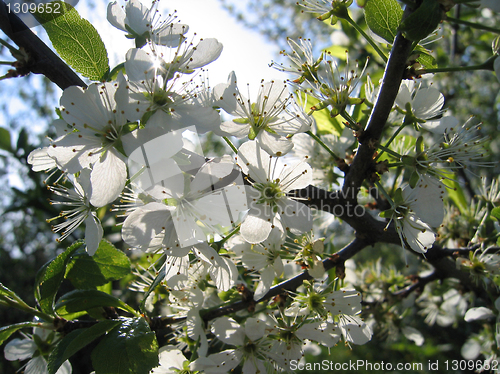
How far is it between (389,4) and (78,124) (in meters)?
1.09

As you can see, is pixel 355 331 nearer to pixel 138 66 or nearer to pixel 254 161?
pixel 254 161

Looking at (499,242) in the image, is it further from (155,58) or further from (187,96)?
(155,58)

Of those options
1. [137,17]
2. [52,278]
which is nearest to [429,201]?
[137,17]

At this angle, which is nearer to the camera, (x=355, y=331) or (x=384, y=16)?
(x=384, y=16)

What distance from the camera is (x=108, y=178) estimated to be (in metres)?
1.03

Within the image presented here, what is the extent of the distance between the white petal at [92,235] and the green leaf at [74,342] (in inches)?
11.1

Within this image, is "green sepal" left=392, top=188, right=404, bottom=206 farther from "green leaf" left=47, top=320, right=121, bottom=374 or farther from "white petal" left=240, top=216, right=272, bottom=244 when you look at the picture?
"green leaf" left=47, top=320, right=121, bottom=374

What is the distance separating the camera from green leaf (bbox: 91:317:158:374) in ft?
3.66

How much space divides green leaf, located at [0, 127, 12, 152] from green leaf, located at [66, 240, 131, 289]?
1.39 m

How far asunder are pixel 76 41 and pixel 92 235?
66cm

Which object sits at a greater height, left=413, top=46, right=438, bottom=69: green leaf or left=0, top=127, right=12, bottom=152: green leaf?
left=413, top=46, right=438, bottom=69: green leaf

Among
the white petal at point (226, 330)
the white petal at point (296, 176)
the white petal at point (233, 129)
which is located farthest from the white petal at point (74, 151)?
the white petal at point (226, 330)

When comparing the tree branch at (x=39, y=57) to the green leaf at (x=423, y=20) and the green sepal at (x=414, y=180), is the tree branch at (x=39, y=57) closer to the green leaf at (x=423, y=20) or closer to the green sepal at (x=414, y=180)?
the green leaf at (x=423, y=20)

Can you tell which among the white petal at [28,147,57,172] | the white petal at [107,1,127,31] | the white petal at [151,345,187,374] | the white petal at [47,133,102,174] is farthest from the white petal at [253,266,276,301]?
the white petal at [107,1,127,31]
